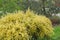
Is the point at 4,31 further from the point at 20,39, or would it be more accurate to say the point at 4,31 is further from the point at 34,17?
the point at 34,17

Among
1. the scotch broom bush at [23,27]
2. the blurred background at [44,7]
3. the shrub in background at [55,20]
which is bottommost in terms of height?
the shrub in background at [55,20]

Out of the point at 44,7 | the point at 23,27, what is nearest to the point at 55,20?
the point at 44,7

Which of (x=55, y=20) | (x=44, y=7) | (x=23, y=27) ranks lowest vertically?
(x=55, y=20)

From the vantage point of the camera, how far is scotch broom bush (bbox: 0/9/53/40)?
26.5ft

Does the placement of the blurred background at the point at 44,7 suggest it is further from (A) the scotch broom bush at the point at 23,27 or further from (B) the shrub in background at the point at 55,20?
(A) the scotch broom bush at the point at 23,27

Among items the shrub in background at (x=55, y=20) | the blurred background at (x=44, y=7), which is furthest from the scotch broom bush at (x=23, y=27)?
the shrub in background at (x=55, y=20)

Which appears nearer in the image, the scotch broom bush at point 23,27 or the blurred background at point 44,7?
the scotch broom bush at point 23,27

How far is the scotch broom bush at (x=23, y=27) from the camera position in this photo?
8070 millimetres

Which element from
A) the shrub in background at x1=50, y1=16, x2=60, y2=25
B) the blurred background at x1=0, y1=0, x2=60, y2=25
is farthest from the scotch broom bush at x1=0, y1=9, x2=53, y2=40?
the shrub in background at x1=50, y1=16, x2=60, y2=25

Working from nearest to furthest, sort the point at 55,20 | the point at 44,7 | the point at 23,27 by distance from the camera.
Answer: the point at 23,27, the point at 55,20, the point at 44,7

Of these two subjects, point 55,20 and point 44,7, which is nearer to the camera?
point 55,20

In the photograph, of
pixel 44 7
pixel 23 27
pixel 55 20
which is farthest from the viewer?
pixel 44 7

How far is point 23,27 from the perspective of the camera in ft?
27.6

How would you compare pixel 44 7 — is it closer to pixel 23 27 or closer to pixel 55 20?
pixel 55 20
